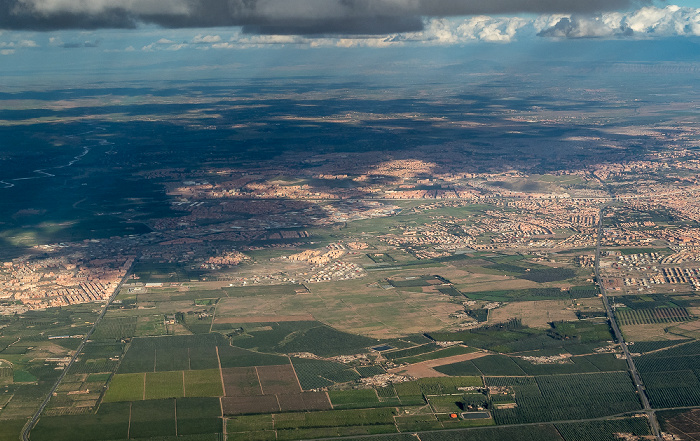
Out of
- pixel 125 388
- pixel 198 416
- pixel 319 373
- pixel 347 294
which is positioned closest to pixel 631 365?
pixel 319 373

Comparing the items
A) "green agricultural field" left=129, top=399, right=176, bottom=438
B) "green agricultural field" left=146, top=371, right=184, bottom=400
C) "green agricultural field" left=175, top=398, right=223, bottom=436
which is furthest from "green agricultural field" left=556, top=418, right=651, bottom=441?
"green agricultural field" left=146, top=371, right=184, bottom=400

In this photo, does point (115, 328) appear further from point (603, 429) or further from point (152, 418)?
point (603, 429)

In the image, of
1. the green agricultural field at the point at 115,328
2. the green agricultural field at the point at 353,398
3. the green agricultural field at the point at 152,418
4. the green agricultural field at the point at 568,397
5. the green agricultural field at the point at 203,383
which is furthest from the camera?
the green agricultural field at the point at 115,328

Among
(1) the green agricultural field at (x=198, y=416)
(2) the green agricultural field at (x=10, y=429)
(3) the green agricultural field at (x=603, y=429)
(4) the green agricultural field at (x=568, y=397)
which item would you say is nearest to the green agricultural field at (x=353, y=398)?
(1) the green agricultural field at (x=198, y=416)

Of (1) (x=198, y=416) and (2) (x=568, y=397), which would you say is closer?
(1) (x=198, y=416)

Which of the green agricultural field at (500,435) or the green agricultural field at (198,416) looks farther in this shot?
the green agricultural field at (198,416)

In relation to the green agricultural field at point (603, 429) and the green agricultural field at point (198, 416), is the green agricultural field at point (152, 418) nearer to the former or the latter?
the green agricultural field at point (198, 416)

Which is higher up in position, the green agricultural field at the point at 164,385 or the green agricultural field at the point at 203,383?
the green agricultural field at the point at 164,385
